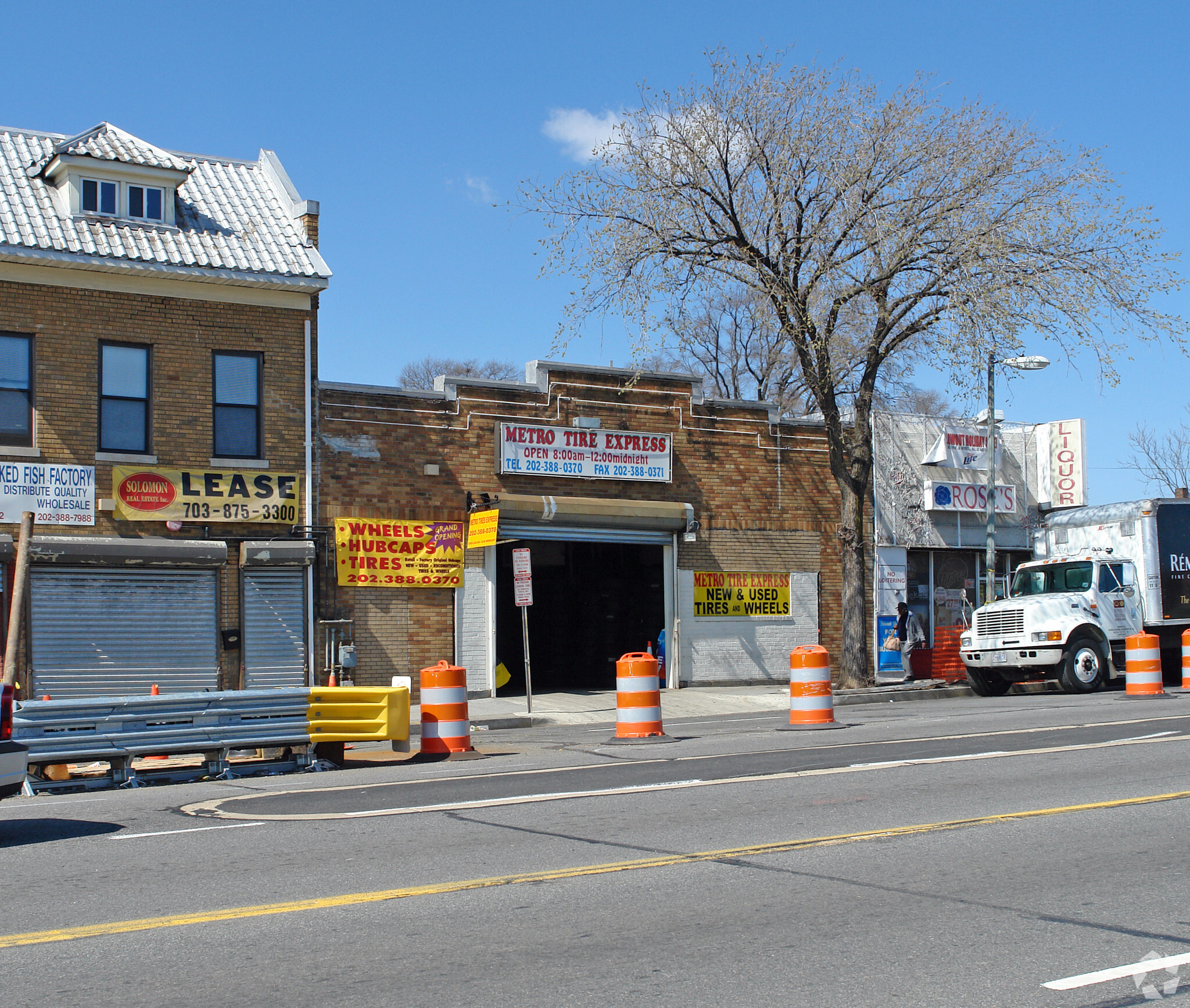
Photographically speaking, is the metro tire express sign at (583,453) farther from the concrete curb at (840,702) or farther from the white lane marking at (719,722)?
the white lane marking at (719,722)

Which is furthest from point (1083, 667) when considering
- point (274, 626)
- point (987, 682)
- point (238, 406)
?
A: point (238, 406)

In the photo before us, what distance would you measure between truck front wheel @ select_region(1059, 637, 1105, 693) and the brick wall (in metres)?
13.9

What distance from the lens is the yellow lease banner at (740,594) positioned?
82.4ft

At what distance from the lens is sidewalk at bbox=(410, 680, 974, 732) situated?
66.1ft

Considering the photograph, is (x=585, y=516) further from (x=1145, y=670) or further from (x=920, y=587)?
(x=1145, y=670)

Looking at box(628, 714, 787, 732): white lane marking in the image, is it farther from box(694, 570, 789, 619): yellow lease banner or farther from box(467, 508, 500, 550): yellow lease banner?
box(694, 570, 789, 619): yellow lease banner

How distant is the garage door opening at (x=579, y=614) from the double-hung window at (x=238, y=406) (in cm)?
690

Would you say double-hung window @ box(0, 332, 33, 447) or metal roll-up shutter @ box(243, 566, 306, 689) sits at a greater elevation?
double-hung window @ box(0, 332, 33, 447)

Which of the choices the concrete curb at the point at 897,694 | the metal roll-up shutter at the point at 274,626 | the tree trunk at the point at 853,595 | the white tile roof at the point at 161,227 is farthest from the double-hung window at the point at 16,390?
the tree trunk at the point at 853,595

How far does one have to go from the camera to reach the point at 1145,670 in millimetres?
20156

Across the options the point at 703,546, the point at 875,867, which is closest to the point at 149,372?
the point at 703,546

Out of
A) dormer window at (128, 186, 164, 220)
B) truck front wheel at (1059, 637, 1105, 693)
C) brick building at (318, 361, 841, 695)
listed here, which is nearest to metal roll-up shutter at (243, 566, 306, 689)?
brick building at (318, 361, 841, 695)

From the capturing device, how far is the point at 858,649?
24.7 metres

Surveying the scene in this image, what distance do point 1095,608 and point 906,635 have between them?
493 cm
